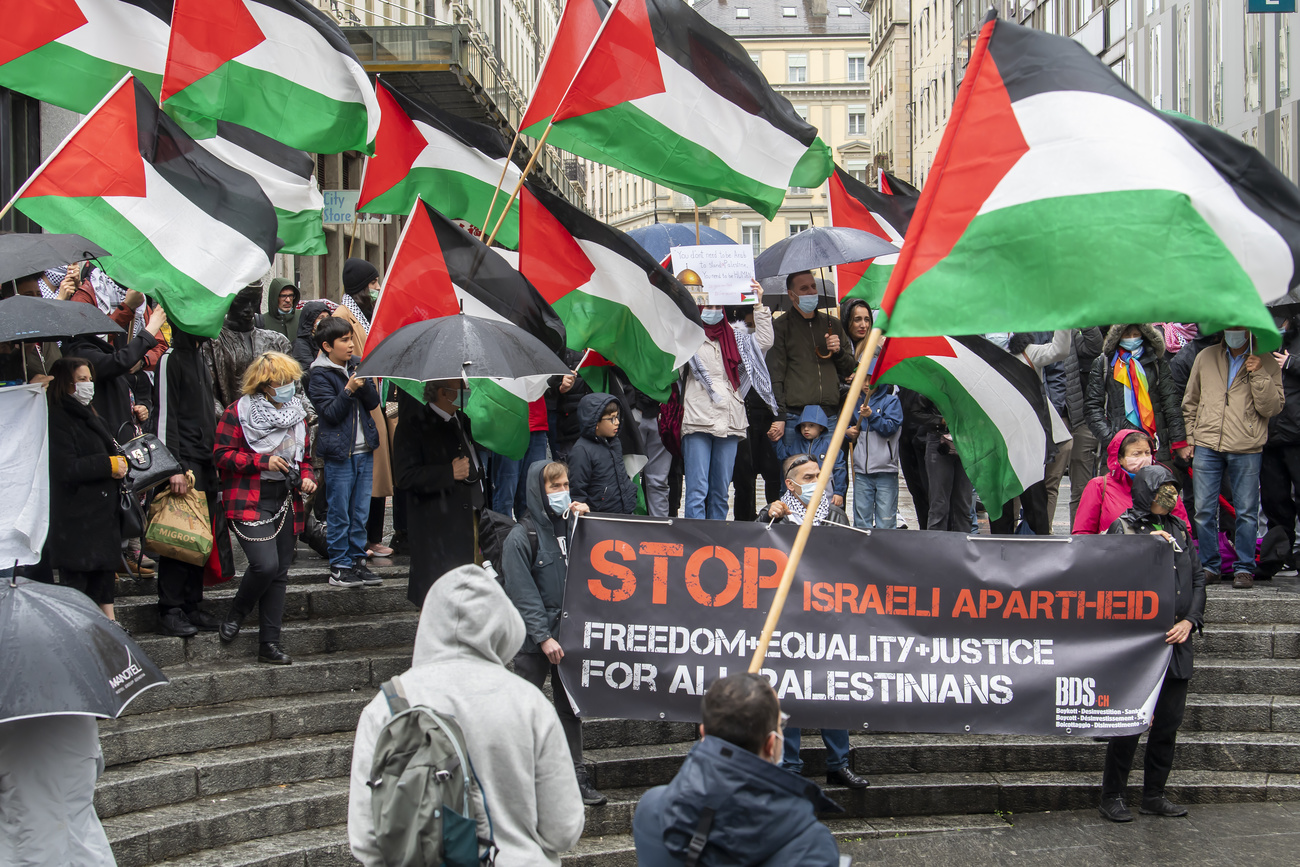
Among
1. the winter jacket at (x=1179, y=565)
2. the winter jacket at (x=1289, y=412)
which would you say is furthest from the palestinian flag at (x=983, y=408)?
the winter jacket at (x=1289, y=412)

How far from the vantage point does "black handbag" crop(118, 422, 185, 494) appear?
7.11 metres

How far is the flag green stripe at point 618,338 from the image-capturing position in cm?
834

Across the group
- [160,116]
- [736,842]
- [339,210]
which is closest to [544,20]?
[339,210]

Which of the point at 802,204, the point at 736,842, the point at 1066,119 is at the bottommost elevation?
the point at 736,842

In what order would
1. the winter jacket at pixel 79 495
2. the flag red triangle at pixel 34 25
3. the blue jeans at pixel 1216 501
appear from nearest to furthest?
the winter jacket at pixel 79 495 < the flag red triangle at pixel 34 25 < the blue jeans at pixel 1216 501

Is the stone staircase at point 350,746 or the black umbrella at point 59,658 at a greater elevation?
the black umbrella at point 59,658

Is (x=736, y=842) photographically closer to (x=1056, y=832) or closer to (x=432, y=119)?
(x=1056, y=832)

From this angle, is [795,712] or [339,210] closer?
[795,712]

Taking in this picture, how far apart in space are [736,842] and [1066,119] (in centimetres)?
303

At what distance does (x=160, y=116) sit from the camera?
7.39m

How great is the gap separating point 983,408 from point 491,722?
13.3ft

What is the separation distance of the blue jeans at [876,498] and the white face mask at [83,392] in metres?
5.17

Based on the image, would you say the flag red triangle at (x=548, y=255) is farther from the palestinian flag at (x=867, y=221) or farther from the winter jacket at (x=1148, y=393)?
the winter jacket at (x=1148, y=393)

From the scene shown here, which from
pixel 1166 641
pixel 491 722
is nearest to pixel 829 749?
pixel 1166 641
